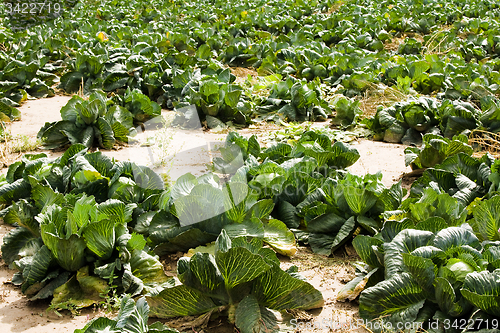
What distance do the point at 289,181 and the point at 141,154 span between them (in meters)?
2.20

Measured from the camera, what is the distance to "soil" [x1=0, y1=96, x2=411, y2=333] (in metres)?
2.58

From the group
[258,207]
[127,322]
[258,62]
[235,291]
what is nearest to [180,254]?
[258,207]

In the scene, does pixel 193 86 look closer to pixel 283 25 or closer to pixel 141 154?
pixel 141 154

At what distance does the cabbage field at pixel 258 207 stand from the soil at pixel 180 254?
0.03m

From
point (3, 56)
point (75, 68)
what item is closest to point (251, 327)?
point (75, 68)

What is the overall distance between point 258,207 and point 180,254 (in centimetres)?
65

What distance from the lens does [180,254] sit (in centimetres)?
331

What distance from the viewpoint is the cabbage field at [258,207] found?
2447mm

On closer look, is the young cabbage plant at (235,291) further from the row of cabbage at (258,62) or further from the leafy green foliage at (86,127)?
the row of cabbage at (258,62)

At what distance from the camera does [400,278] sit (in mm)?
2436

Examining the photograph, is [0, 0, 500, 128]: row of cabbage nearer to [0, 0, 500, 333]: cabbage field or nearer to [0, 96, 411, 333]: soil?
[0, 0, 500, 333]: cabbage field

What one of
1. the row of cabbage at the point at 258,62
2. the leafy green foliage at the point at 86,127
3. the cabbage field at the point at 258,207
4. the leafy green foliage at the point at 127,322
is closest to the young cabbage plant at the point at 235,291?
the cabbage field at the point at 258,207

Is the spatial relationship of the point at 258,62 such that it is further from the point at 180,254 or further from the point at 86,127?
the point at 180,254

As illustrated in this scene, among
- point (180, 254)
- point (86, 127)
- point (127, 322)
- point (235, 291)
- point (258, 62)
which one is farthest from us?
point (258, 62)
